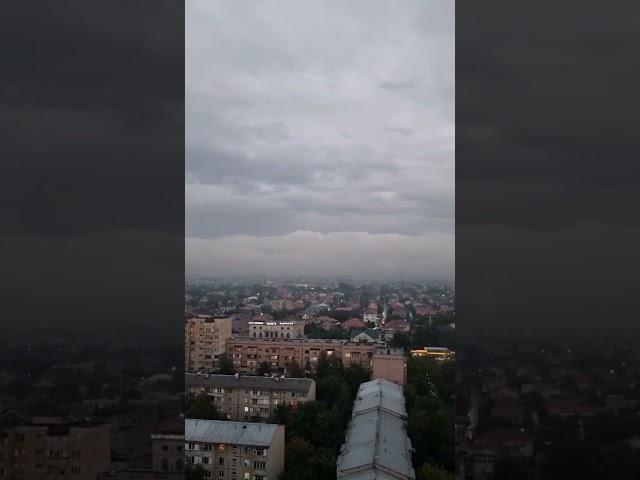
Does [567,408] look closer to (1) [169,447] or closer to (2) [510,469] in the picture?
(2) [510,469]

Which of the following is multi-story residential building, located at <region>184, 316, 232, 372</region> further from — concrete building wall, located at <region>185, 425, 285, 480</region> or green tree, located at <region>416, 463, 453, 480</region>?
green tree, located at <region>416, 463, 453, 480</region>

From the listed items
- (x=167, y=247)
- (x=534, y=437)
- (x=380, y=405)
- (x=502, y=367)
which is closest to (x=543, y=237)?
(x=502, y=367)

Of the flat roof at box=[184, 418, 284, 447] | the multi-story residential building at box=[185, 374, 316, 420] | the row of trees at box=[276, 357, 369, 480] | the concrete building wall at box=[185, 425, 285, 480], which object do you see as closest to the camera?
the concrete building wall at box=[185, 425, 285, 480]

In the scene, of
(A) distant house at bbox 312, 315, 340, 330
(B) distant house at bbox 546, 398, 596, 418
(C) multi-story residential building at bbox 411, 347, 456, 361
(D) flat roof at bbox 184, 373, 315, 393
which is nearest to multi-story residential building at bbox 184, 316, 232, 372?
(D) flat roof at bbox 184, 373, 315, 393

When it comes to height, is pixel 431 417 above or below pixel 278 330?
below

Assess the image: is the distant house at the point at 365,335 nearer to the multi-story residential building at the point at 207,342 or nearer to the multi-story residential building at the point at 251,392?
the multi-story residential building at the point at 251,392

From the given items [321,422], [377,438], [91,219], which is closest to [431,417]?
[377,438]
